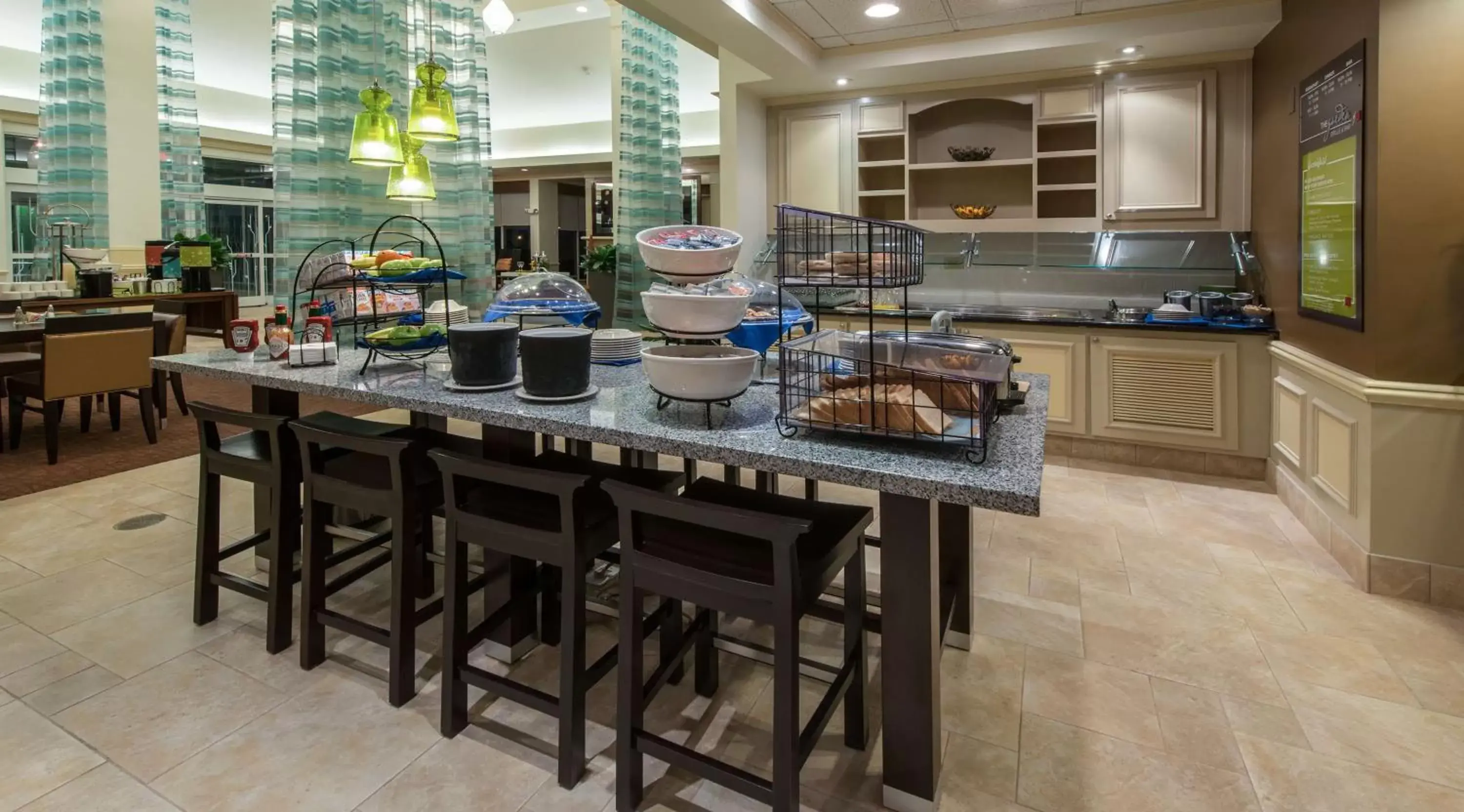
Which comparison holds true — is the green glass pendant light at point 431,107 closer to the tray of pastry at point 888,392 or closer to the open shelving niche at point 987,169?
the tray of pastry at point 888,392

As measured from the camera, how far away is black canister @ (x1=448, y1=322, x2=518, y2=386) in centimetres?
194

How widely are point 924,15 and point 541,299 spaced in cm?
284

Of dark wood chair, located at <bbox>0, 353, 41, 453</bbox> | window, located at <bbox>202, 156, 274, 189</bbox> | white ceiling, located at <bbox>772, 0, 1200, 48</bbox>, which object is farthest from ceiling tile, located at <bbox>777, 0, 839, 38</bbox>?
window, located at <bbox>202, 156, 274, 189</bbox>

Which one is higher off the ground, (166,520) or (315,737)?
(166,520)

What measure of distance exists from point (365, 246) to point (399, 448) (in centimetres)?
323

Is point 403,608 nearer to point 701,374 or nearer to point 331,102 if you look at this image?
point 701,374

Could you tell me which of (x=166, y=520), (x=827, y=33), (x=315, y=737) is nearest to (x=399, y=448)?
(x=315, y=737)

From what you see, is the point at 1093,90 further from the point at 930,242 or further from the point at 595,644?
the point at 595,644

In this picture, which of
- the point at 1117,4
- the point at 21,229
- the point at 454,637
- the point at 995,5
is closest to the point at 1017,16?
the point at 995,5

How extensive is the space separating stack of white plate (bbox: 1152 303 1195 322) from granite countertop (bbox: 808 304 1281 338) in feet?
0.30

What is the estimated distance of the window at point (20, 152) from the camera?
7.96m

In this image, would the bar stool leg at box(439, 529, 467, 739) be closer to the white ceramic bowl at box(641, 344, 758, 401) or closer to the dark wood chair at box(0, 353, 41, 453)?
the white ceramic bowl at box(641, 344, 758, 401)

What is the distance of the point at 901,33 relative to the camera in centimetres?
424

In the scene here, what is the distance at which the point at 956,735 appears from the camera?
1.86 m
